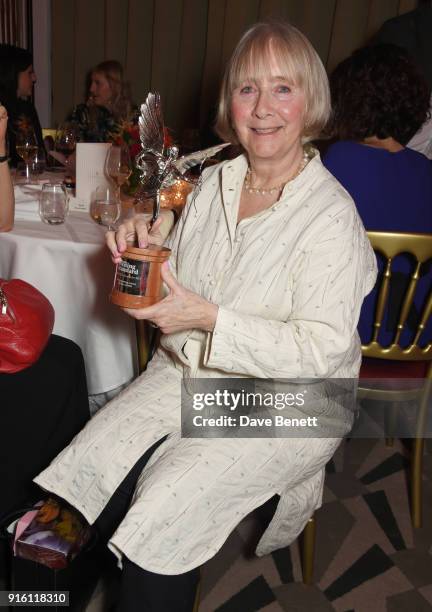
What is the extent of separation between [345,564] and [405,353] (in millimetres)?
644

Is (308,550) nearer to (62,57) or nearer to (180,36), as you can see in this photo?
(180,36)

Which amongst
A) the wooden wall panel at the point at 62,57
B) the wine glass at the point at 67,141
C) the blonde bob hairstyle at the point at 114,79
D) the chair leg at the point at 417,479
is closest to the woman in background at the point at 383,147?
the chair leg at the point at 417,479

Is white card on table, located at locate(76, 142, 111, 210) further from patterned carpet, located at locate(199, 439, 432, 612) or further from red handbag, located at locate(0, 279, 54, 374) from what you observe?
patterned carpet, located at locate(199, 439, 432, 612)

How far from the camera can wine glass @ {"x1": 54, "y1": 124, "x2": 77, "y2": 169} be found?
2.29m

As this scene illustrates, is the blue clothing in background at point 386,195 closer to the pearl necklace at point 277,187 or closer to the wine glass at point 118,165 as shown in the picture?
the pearl necklace at point 277,187

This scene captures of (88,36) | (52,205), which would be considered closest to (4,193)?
(52,205)

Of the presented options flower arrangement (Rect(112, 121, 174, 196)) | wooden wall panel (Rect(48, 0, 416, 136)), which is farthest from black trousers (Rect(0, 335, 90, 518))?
wooden wall panel (Rect(48, 0, 416, 136))

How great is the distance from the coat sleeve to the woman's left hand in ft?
0.09

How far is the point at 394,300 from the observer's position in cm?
163

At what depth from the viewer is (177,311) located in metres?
1.00

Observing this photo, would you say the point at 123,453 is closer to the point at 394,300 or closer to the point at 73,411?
the point at 73,411

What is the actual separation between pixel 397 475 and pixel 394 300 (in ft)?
2.62

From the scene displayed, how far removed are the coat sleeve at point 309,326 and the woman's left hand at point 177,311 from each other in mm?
26

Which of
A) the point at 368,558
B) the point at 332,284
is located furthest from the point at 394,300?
the point at 368,558
